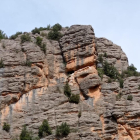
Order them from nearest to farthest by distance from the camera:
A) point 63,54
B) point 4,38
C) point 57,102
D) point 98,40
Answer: point 57,102
point 63,54
point 4,38
point 98,40

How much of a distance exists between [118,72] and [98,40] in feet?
19.8

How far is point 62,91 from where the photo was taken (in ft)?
118

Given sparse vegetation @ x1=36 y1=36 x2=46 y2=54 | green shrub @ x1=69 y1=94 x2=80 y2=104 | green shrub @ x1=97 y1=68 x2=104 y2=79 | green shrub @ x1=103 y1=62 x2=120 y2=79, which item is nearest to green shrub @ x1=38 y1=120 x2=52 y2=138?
green shrub @ x1=69 y1=94 x2=80 y2=104

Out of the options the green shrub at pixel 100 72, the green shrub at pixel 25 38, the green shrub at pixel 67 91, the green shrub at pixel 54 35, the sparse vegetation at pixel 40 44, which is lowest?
the green shrub at pixel 67 91

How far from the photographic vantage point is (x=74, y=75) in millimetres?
37375

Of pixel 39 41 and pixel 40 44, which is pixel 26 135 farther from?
pixel 39 41

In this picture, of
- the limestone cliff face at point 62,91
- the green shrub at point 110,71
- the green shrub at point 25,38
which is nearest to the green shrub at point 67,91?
the limestone cliff face at point 62,91

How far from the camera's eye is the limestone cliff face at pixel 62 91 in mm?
32281

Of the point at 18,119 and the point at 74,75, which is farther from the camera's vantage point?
the point at 74,75

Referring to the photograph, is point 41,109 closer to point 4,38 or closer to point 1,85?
point 1,85

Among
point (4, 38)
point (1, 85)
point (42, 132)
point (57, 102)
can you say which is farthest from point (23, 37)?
point (42, 132)

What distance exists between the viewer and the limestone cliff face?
3228 centimetres

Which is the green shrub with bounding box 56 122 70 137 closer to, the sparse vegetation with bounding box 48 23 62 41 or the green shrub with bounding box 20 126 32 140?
the green shrub with bounding box 20 126 32 140

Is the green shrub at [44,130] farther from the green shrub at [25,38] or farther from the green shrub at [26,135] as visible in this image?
the green shrub at [25,38]
